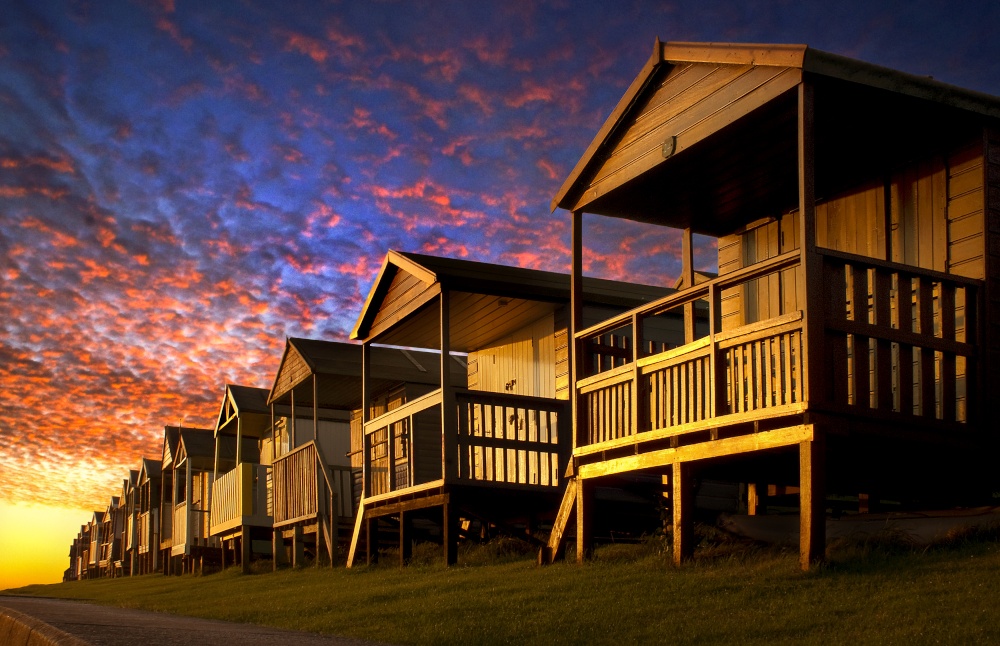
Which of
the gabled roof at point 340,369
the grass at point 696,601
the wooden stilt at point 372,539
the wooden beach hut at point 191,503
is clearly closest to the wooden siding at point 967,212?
the grass at point 696,601

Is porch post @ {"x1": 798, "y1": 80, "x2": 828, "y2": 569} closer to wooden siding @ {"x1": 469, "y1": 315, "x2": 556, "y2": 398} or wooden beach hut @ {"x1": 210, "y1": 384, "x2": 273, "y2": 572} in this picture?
wooden siding @ {"x1": 469, "y1": 315, "x2": 556, "y2": 398}

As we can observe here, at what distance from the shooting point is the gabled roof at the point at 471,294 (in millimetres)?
17297

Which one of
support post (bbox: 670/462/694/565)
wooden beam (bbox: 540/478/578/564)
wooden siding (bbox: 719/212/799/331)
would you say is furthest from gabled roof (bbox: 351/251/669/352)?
support post (bbox: 670/462/694/565)

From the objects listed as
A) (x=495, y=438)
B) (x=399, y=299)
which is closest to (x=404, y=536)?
(x=495, y=438)

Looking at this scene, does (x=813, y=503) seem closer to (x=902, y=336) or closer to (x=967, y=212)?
(x=902, y=336)

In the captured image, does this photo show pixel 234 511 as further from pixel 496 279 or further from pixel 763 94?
pixel 763 94

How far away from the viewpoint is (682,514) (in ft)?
39.1

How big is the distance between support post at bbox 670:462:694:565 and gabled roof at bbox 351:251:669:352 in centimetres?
585

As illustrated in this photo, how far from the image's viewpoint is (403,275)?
18.8 metres

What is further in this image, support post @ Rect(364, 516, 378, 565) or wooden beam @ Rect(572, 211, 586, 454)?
support post @ Rect(364, 516, 378, 565)

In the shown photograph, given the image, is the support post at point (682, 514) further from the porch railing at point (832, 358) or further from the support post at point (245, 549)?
the support post at point (245, 549)

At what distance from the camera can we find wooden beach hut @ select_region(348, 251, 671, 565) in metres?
16.9

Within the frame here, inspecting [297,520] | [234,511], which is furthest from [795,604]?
[234,511]

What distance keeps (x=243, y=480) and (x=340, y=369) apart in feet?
15.1
